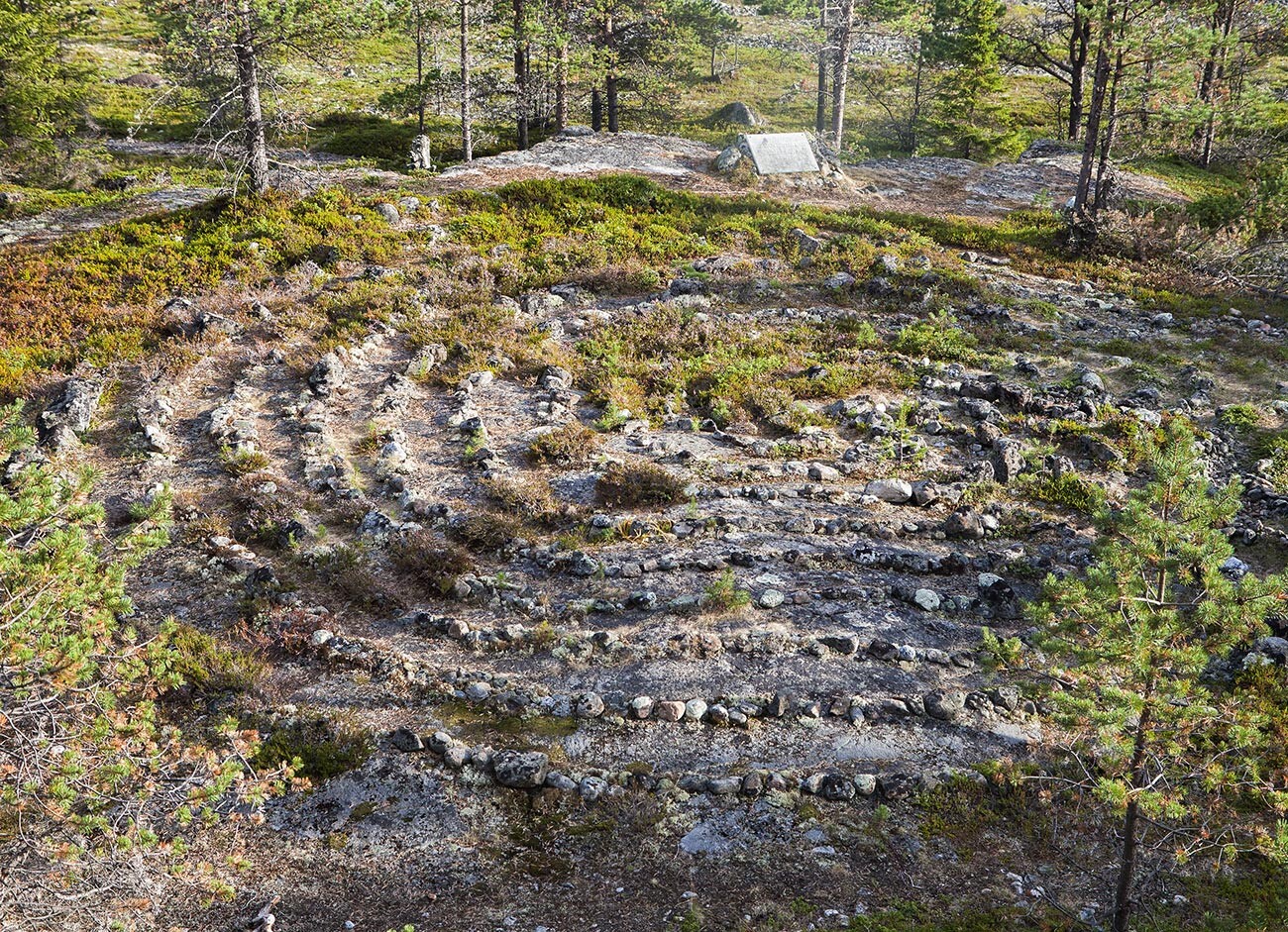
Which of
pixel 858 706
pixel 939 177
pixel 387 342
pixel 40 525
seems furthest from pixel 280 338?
pixel 939 177

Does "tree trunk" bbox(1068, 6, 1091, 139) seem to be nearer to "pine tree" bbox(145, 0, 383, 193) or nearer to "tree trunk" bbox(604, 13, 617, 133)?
"tree trunk" bbox(604, 13, 617, 133)

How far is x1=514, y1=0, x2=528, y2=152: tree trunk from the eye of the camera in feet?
96.9

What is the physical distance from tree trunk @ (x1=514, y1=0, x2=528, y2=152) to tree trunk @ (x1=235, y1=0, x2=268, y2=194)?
10.7 meters

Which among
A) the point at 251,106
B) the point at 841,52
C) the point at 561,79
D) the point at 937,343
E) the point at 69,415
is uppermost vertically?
the point at 841,52

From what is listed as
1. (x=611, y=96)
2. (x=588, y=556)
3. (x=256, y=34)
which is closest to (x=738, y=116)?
(x=611, y=96)

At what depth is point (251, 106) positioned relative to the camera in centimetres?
2175

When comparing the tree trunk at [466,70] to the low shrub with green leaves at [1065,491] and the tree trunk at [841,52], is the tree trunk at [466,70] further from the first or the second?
the low shrub with green leaves at [1065,491]

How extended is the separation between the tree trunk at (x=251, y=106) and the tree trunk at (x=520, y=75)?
35.0 ft

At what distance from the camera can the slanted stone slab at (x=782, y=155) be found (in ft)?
96.8

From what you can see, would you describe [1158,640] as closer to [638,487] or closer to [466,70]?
Answer: [638,487]

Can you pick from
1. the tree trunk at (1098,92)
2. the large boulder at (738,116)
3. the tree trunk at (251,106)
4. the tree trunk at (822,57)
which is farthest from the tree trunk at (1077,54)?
the large boulder at (738,116)

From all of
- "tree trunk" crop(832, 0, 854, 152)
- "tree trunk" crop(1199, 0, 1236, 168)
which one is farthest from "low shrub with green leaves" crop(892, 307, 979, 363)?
"tree trunk" crop(1199, 0, 1236, 168)

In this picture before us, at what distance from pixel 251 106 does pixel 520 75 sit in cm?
1449

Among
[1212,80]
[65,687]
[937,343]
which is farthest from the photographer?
[1212,80]
